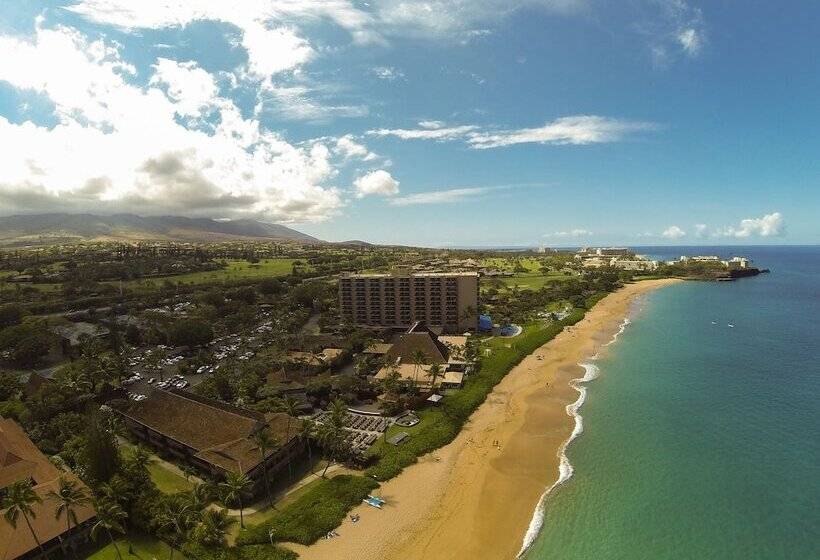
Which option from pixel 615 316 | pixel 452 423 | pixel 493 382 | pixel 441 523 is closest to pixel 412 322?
pixel 493 382

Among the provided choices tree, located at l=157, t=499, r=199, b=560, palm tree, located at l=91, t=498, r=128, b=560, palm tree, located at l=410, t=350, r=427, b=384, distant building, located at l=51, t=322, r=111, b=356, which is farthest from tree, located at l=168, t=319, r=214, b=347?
tree, located at l=157, t=499, r=199, b=560

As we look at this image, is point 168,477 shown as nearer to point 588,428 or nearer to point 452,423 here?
point 452,423

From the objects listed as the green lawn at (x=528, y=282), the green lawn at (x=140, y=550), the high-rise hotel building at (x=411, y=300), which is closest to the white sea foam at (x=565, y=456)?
the green lawn at (x=140, y=550)

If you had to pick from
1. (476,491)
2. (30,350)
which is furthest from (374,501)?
(30,350)

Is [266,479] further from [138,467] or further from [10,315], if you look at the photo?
[10,315]

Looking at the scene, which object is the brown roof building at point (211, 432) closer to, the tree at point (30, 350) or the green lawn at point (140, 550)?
the green lawn at point (140, 550)

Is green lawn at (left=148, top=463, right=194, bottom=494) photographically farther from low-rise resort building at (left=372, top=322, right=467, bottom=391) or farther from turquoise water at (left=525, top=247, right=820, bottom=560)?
turquoise water at (left=525, top=247, right=820, bottom=560)
